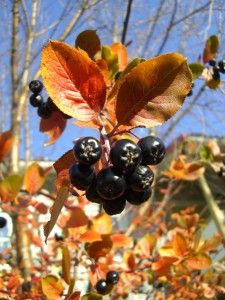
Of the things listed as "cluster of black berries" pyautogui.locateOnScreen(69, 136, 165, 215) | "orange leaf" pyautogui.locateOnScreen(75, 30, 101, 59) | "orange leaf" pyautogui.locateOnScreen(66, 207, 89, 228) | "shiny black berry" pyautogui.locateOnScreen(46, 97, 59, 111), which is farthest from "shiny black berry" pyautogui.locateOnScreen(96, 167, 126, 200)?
"orange leaf" pyautogui.locateOnScreen(66, 207, 89, 228)

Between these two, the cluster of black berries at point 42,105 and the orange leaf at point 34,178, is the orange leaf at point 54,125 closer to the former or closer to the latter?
the cluster of black berries at point 42,105

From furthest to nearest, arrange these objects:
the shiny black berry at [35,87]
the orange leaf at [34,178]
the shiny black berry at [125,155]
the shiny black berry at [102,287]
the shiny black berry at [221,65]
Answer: the orange leaf at [34,178], the shiny black berry at [221,65], the shiny black berry at [102,287], the shiny black berry at [35,87], the shiny black berry at [125,155]

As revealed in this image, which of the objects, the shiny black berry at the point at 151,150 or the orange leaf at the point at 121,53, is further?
the orange leaf at the point at 121,53

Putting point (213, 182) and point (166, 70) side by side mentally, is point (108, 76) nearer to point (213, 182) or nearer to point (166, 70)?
point (166, 70)

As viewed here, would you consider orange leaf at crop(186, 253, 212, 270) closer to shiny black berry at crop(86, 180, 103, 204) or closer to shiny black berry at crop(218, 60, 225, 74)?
shiny black berry at crop(218, 60, 225, 74)

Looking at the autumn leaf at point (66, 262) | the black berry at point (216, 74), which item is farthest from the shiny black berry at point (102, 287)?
the black berry at point (216, 74)

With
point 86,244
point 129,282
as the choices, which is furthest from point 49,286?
point 129,282
